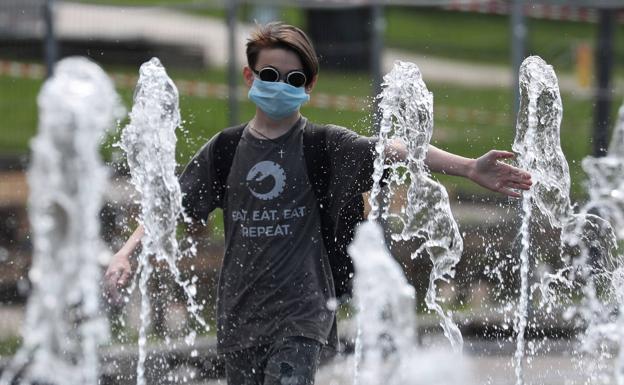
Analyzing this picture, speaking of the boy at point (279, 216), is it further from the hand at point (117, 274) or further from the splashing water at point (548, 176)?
the splashing water at point (548, 176)

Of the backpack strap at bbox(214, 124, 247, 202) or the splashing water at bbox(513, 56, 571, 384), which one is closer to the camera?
the backpack strap at bbox(214, 124, 247, 202)

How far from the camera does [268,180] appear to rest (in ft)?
16.3

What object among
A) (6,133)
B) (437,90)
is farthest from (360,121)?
(437,90)

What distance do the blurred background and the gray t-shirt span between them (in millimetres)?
2721

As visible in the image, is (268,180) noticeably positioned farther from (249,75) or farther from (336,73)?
(336,73)

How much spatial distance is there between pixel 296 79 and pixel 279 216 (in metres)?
0.48

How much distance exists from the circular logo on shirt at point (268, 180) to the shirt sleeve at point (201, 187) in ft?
0.60

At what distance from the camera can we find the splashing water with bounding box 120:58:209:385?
5.53 m

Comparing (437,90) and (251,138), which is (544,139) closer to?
(251,138)

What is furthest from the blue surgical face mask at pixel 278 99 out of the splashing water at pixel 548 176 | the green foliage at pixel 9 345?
the green foliage at pixel 9 345

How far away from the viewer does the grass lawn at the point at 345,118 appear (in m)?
9.20

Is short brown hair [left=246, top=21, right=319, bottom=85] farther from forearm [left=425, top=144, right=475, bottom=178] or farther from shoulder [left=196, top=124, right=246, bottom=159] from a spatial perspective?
forearm [left=425, top=144, right=475, bottom=178]

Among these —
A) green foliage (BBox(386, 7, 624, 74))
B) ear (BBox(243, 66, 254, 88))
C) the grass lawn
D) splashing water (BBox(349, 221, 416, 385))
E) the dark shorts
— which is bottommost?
the dark shorts

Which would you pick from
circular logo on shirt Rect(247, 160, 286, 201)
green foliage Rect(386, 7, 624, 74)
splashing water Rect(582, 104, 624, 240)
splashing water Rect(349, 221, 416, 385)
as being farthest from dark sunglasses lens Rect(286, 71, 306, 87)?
green foliage Rect(386, 7, 624, 74)
